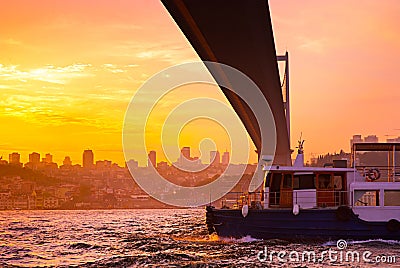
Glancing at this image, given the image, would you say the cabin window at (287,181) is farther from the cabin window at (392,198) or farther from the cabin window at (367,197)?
the cabin window at (392,198)

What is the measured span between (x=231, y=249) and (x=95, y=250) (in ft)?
18.6

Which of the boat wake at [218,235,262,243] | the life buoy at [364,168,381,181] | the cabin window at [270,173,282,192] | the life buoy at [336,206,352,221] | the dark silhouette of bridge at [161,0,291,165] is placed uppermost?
the dark silhouette of bridge at [161,0,291,165]

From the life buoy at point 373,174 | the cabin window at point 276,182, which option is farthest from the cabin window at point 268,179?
the life buoy at point 373,174

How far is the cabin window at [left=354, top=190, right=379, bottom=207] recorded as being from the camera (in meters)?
23.9

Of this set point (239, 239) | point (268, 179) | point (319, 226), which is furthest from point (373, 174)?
point (239, 239)

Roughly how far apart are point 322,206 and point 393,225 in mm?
2655

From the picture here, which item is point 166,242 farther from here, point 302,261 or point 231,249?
point 302,261

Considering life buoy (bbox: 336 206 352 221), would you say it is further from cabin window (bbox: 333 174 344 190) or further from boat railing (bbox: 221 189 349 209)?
cabin window (bbox: 333 174 344 190)

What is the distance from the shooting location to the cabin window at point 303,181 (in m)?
24.5

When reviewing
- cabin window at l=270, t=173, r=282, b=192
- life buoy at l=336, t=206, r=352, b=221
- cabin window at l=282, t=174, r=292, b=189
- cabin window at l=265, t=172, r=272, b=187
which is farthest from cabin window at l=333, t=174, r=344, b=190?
cabin window at l=265, t=172, r=272, b=187

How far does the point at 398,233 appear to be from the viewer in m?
22.7

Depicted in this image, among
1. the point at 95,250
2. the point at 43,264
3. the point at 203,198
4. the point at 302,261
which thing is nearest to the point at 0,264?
the point at 43,264

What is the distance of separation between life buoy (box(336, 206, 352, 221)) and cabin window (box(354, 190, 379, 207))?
1.23 m

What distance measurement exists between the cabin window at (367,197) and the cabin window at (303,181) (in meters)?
1.62
